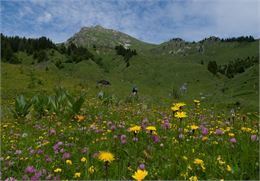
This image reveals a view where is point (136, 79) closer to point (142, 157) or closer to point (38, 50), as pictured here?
point (38, 50)

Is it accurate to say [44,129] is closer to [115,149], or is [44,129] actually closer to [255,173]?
[115,149]

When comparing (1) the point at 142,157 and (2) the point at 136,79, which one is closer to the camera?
(1) the point at 142,157

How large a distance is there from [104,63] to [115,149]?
80316 millimetres

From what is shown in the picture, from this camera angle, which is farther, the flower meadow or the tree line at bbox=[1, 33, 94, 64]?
the tree line at bbox=[1, 33, 94, 64]

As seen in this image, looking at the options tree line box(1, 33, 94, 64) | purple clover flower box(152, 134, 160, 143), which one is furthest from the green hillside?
purple clover flower box(152, 134, 160, 143)

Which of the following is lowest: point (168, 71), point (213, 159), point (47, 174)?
point (47, 174)

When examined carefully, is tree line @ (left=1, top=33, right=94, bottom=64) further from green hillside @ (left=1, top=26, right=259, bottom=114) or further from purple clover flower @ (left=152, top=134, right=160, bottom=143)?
purple clover flower @ (left=152, top=134, right=160, bottom=143)

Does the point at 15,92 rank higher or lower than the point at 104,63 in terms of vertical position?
lower

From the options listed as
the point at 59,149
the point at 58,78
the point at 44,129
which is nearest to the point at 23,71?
the point at 58,78

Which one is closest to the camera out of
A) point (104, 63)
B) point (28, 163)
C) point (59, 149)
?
point (28, 163)

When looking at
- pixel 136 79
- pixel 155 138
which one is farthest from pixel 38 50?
pixel 155 138

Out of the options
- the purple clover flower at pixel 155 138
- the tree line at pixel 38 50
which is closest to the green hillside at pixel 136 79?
the tree line at pixel 38 50

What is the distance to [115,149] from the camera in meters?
5.00

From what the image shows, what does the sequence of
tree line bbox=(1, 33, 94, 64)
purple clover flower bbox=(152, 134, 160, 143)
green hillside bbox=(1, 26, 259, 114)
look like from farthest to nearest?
tree line bbox=(1, 33, 94, 64)
green hillside bbox=(1, 26, 259, 114)
purple clover flower bbox=(152, 134, 160, 143)
